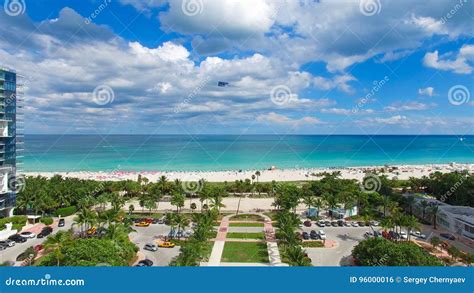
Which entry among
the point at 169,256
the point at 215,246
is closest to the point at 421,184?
the point at 215,246

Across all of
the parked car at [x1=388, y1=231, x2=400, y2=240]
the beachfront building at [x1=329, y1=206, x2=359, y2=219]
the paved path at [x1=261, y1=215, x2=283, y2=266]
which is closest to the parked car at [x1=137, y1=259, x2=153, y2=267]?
the paved path at [x1=261, y1=215, x2=283, y2=266]

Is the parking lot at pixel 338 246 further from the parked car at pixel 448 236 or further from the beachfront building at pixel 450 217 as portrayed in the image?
the beachfront building at pixel 450 217

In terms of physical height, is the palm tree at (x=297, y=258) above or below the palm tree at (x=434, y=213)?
below

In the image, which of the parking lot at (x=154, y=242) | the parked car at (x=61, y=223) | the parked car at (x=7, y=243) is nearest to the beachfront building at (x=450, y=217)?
the parking lot at (x=154, y=242)

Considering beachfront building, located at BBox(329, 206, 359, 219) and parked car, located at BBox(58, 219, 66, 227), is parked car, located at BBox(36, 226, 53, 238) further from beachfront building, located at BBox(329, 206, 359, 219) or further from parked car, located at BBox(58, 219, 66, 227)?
beachfront building, located at BBox(329, 206, 359, 219)

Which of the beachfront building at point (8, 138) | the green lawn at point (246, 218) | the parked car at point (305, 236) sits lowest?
the parked car at point (305, 236)
